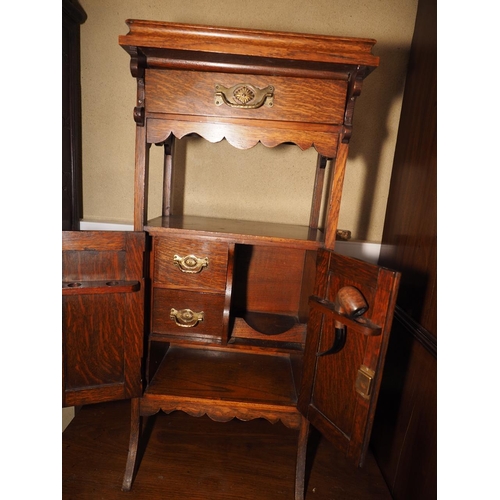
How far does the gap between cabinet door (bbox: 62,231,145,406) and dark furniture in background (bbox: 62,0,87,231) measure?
24.4 inches

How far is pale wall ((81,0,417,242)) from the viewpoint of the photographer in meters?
1.62

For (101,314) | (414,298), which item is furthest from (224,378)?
(414,298)

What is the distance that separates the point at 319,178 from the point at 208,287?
2.49ft

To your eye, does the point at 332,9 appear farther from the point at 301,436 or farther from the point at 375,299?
the point at 301,436

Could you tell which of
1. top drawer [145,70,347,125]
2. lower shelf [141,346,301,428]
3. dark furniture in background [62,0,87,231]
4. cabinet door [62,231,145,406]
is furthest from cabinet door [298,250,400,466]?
dark furniture in background [62,0,87,231]

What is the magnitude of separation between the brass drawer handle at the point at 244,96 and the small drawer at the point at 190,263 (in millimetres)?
483

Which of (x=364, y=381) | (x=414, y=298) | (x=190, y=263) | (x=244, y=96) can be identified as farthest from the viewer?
(x=414, y=298)

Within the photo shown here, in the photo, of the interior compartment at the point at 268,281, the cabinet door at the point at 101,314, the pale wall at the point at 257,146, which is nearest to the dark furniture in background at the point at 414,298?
the pale wall at the point at 257,146

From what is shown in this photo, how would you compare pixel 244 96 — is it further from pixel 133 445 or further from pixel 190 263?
pixel 133 445

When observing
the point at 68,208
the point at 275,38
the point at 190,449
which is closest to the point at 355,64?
the point at 275,38

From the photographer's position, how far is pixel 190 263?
4.12 ft

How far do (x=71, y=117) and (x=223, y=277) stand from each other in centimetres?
113

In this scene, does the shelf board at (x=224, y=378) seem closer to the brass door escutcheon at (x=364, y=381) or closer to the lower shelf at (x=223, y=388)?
the lower shelf at (x=223, y=388)

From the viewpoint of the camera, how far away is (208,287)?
129 cm
